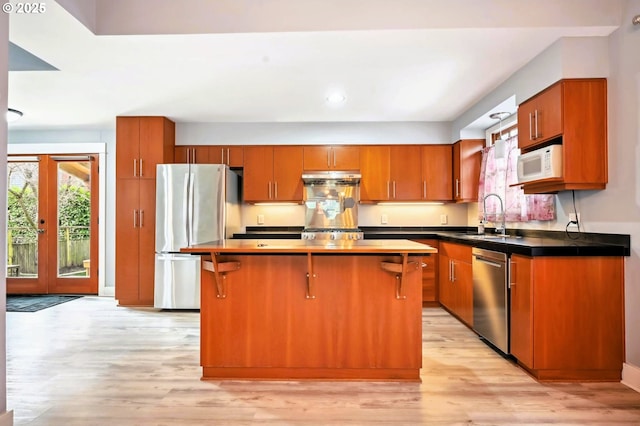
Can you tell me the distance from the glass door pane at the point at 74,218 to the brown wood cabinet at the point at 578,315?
19.1ft

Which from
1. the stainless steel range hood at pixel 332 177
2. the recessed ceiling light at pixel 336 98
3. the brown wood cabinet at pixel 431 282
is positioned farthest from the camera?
the stainless steel range hood at pixel 332 177

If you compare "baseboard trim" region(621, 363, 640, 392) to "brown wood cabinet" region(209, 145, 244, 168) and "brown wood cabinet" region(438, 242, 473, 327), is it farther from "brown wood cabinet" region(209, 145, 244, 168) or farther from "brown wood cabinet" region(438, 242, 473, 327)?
"brown wood cabinet" region(209, 145, 244, 168)

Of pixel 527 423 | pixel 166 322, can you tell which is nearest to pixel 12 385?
pixel 166 322

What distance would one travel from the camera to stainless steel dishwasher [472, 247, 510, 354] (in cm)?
301

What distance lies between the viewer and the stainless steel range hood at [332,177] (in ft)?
17.1

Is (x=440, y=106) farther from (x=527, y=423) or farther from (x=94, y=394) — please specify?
(x=94, y=394)

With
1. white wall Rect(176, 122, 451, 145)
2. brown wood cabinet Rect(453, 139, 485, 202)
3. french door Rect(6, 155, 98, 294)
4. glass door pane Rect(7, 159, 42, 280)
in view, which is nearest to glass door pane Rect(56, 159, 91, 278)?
french door Rect(6, 155, 98, 294)

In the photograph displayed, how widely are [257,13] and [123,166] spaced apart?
3.15 m

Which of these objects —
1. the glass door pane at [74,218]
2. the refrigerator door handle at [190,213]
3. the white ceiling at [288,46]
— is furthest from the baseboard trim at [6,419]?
the glass door pane at [74,218]

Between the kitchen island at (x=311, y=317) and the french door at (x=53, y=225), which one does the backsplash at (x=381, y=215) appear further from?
the kitchen island at (x=311, y=317)

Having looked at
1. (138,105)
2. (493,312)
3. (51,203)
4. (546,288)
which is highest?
(138,105)

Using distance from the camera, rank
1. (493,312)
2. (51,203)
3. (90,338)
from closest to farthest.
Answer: (493,312), (90,338), (51,203)

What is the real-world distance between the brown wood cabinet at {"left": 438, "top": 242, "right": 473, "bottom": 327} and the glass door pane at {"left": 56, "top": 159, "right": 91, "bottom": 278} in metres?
5.00

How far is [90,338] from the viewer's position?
144 inches
